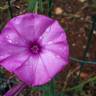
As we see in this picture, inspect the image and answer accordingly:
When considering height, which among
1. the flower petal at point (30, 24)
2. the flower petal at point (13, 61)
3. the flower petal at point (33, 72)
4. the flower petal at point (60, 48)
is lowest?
the flower petal at point (33, 72)

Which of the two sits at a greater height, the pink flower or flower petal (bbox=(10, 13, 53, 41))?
flower petal (bbox=(10, 13, 53, 41))

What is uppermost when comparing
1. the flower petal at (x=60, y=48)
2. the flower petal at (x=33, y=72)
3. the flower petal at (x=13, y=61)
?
the flower petal at (x=60, y=48)

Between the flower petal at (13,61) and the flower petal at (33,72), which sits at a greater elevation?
the flower petal at (13,61)

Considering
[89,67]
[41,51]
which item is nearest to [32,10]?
[41,51]

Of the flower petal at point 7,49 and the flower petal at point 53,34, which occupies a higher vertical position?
the flower petal at point 53,34
